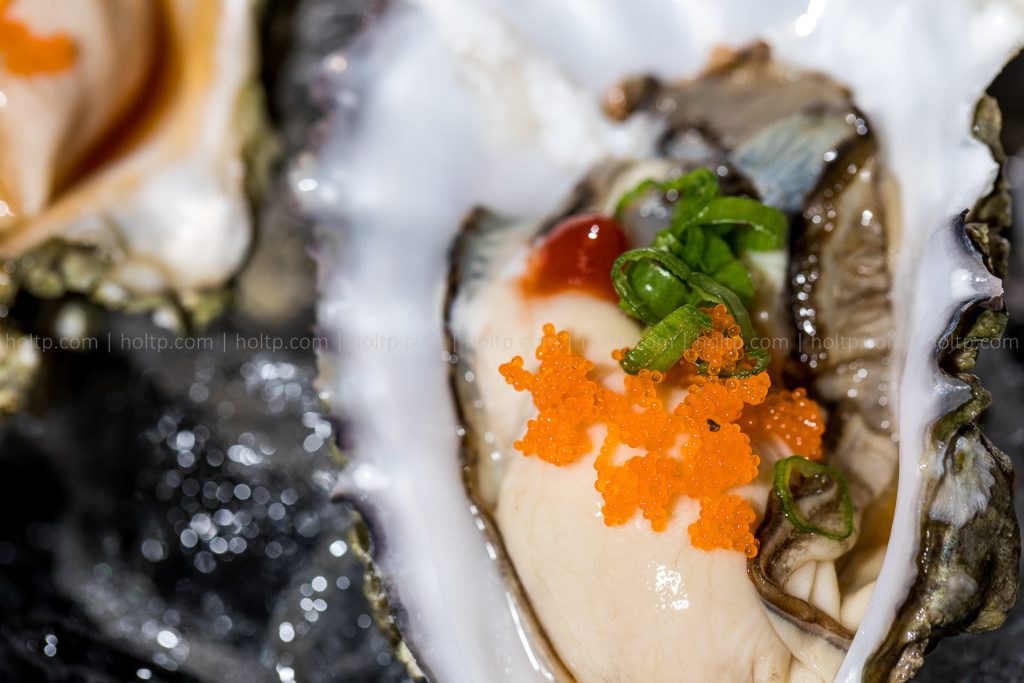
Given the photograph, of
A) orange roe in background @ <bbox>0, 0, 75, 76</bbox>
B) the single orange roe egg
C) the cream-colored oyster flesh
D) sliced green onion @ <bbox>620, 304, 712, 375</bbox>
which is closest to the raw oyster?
the single orange roe egg

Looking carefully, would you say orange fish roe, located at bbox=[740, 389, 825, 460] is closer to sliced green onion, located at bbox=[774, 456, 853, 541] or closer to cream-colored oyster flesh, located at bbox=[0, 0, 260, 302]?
sliced green onion, located at bbox=[774, 456, 853, 541]

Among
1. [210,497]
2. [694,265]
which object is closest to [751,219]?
[694,265]

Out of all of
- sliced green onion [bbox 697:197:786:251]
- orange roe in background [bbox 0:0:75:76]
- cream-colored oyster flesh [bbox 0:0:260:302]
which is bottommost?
cream-colored oyster flesh [bbox 0:0:260:302]

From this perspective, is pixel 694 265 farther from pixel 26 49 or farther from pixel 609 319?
pixel 26 49

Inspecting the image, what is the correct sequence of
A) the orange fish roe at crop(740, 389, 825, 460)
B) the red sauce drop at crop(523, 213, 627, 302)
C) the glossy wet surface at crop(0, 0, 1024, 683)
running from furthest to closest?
the glossy wet surface at crop(0, 0, 1024, 683) < the red sauce drop at crop(523, 213, 627, 302) < the orange fish roe at crop(740, 389, 825, 460)

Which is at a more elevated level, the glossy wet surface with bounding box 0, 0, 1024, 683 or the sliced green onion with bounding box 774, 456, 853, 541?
the sliced green onion with bounding box 774, 456, 853, 541

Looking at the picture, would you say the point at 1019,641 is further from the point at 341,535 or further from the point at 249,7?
the point at 249,7
